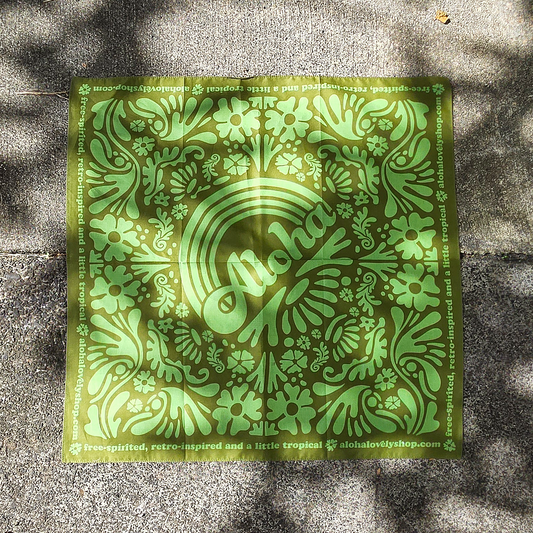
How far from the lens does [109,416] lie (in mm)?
1354

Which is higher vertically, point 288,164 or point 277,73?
point 277,73

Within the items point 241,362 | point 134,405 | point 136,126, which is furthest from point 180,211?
point 134,405

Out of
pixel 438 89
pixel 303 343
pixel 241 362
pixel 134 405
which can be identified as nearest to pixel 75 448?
pixel 134 405

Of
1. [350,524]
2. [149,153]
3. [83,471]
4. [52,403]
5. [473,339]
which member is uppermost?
[149,153]

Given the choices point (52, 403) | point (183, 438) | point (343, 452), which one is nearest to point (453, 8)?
point (343, 452)

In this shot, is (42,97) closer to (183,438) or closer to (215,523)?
(183,438)

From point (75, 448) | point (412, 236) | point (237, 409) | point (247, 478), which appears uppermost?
point (412, 236)

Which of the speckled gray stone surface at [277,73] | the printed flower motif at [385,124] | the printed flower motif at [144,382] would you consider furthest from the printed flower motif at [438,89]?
the printed flower motif at [144,382]

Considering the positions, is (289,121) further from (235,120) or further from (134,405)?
(134,405)

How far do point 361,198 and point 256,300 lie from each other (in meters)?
0.50

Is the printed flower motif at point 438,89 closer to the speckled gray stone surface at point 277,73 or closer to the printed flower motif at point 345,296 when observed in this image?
the speckled gray stone surface at point 277,73

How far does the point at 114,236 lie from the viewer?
4.50 feet

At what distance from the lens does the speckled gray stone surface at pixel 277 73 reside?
1.36 metres

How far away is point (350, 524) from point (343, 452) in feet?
0.81
